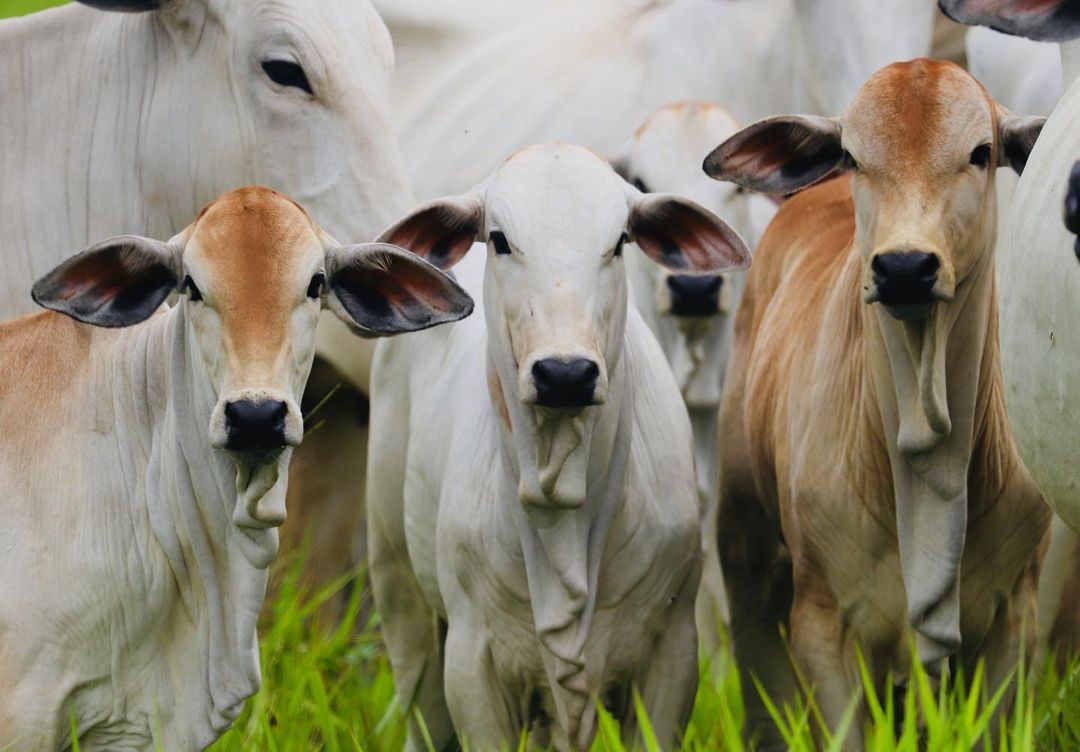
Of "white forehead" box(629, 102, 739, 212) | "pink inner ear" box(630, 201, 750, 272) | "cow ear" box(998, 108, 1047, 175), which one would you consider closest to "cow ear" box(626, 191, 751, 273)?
"pink inner ear" box(630, 201, 750, 272)

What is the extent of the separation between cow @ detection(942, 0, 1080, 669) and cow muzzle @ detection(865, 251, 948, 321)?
0.27 m

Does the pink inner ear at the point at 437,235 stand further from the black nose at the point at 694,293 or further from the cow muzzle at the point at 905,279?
the black nose at the point at 694,293

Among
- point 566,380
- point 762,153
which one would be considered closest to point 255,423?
point 566,380

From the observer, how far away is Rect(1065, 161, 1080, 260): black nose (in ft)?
13.8

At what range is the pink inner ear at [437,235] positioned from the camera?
568 cm

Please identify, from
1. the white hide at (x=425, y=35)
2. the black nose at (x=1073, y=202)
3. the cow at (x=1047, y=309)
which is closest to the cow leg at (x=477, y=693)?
the cow at (x=1047, y=309)

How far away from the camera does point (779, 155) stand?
231 inches

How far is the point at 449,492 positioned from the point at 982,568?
1.32 meters

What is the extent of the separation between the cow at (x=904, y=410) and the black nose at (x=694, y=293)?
0.93 m

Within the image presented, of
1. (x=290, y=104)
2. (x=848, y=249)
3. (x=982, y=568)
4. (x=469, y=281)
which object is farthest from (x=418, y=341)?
(x=982, y=568)

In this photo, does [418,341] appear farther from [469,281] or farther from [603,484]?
[603,484]

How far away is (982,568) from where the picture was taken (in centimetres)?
562

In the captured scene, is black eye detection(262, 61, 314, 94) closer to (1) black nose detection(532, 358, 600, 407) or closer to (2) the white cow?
(2) the white cow

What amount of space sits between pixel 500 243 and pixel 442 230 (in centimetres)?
27
